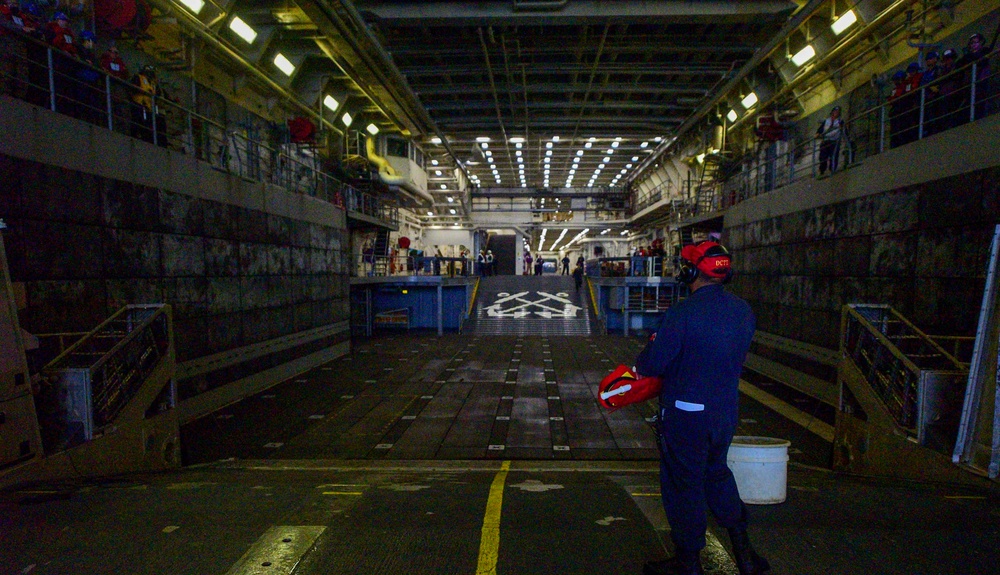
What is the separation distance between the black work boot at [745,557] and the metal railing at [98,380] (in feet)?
20.3

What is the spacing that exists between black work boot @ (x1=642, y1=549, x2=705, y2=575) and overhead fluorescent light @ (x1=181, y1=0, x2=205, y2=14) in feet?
45.9

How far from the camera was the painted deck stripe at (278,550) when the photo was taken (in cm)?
307

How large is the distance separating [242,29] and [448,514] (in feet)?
48.5

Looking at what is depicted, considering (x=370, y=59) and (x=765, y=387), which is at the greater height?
(x=370, y=59)

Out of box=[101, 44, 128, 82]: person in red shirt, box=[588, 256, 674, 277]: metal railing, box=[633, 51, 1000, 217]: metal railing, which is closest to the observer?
box=[633, 51, 1000, 217]: metal railing

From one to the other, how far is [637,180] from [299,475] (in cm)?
3549

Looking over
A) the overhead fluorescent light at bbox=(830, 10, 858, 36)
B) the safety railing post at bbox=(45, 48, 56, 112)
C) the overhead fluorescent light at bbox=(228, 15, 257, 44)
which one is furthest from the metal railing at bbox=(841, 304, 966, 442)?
the overhead fluorescent light at bbox=(228, 15, 257, 44)

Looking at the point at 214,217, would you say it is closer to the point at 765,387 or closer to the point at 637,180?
the point at 765,387

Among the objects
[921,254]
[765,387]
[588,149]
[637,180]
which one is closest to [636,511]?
[921,254]

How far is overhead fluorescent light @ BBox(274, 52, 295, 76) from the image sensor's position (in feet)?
52.1

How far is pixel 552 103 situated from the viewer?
21.8m

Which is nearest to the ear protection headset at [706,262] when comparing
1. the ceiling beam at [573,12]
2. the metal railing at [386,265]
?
the ceiling beam at [573,12]

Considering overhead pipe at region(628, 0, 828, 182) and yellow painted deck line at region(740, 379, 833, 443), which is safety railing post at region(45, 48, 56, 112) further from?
overhead pipe at region(628, 0, 828, 182)

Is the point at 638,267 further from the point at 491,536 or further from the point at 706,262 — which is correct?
the point at 491,536
